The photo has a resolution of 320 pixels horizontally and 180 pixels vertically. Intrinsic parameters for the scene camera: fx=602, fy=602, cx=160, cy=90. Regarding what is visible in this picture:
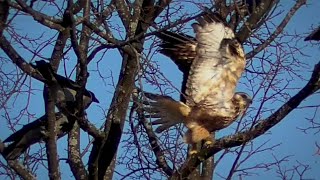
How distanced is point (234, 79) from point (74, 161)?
1576mm

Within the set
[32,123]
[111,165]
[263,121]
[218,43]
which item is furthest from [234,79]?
[32,123]

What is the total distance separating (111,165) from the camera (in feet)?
18.3

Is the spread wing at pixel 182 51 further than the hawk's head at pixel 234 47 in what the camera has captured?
Yes

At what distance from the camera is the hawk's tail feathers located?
5156 mm

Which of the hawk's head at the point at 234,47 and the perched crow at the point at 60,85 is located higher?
the hawk's head at the point at 234,47

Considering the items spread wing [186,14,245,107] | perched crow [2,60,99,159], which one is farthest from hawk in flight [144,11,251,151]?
perched crow [2,60,99,159]

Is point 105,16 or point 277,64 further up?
Result: point 105,16

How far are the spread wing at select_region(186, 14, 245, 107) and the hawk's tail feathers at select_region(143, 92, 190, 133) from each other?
12cm

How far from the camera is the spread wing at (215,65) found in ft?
17.0

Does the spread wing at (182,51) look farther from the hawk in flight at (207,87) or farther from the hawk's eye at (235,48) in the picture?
the hawk's eye at (235,48)

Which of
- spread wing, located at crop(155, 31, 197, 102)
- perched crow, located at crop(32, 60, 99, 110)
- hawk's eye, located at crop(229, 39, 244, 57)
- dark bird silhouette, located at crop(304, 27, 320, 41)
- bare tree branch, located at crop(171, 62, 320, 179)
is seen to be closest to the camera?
bare tree branch, located at crop(171, 62, 320, 179)

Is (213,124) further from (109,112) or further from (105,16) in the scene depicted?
(105,16)

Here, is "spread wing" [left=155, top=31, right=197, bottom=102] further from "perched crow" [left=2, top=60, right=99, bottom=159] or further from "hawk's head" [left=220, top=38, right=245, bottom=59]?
"perched crow" [left=2, top=60, right=99, bottom=159]

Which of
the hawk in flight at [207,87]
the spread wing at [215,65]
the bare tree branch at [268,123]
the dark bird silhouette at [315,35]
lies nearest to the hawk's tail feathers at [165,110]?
the hawk in flight at [207,87]
